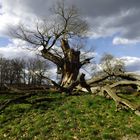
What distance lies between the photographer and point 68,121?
15.5 meters

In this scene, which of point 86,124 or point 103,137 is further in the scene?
point 86,124

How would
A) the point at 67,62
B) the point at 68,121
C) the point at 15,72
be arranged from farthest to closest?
the point at 15,72
the point at 67,62
the point at 68,121

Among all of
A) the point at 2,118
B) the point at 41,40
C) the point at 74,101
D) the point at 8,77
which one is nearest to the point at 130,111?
the point at 74,101

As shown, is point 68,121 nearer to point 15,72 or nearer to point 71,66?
point 71,66

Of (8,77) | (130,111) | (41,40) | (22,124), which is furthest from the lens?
(8,77)

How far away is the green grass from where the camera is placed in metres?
13.7

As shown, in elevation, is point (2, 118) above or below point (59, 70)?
below

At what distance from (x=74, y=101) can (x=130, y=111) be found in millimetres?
4535

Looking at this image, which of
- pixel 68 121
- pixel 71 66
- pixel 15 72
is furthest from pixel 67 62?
pixel 15 72

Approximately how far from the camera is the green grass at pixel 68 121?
44.9 feet

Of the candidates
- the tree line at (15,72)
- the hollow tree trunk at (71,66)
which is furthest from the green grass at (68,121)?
the tree line at (15,72)

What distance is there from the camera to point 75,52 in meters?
33.7

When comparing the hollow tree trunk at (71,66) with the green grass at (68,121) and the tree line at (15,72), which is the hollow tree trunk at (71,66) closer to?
the green grass at (68,121)

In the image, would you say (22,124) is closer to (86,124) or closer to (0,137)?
(0,137)
